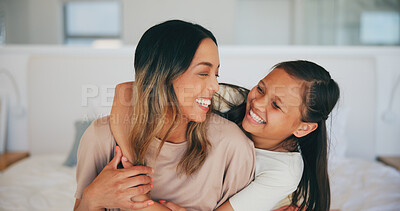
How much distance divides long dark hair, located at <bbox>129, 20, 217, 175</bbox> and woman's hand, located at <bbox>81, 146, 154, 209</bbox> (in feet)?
0.09

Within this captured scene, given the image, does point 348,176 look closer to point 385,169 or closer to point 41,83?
point 385,169

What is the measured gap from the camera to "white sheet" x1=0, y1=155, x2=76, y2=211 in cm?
67

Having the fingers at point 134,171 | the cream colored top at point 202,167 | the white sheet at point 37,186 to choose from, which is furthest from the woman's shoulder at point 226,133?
the white sheet at point 37,186

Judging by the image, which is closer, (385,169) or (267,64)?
(267,64)

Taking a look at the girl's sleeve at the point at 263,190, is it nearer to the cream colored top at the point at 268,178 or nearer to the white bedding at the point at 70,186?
the cream colored top at the point at 268,178

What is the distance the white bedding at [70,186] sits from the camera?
2.19ft

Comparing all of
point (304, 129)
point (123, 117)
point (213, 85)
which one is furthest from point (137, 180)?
point (304, 129)

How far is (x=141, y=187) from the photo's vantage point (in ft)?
1.73

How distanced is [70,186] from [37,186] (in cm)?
12

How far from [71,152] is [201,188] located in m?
0.30

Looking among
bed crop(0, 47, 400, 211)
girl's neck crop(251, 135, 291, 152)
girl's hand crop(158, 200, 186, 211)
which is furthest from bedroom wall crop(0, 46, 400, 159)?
girl's hand crop(158, 200, 186, 211)

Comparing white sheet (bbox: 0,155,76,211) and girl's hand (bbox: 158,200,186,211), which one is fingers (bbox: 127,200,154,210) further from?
white sheet (bbox: 0,155,76,211)

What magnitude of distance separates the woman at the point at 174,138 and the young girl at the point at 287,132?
3 centimetres

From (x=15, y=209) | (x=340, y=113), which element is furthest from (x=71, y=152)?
(x=340, y=113)
